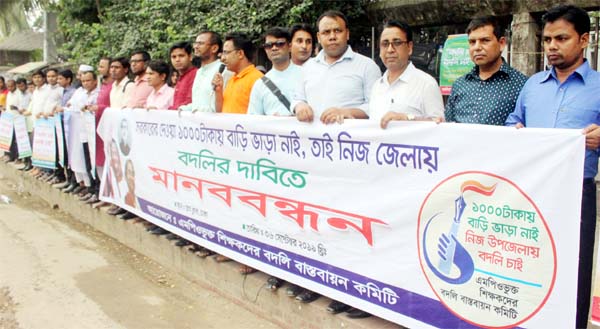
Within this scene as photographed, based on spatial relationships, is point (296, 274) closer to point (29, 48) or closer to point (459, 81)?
point (459, 81)

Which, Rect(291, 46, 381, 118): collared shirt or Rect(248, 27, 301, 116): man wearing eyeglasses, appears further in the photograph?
Rect(248, 27, 301, 116): man wearing eyeglasses

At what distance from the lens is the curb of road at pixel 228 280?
3.47 meters

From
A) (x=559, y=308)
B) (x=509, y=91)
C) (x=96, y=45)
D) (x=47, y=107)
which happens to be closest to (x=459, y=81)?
(x=509, y=91)

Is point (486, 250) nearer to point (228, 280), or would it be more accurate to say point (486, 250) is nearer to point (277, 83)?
point (277, 83)

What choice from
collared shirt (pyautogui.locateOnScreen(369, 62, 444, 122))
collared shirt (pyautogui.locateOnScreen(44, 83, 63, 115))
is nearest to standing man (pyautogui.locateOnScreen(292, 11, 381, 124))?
collared shirt (pyautogui.locateOnScreen(369, 62, 444, 122))

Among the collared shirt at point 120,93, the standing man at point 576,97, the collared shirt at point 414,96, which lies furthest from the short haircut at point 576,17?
the collared shirt at point 120,93

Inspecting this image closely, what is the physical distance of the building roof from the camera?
96.8 feet

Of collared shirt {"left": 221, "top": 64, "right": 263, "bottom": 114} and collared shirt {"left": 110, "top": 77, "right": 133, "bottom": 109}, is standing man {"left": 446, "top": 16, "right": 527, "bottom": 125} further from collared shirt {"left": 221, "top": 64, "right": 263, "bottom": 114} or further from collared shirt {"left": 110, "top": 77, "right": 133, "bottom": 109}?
collared shirt {"left": 110, "top": 77, "right": 133, "bottom": 109}

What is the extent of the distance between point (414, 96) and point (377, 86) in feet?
1.03

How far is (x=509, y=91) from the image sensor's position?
2.88 m

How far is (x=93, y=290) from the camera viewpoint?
4.71 metres

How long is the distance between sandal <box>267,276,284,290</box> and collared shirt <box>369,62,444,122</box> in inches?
55.2

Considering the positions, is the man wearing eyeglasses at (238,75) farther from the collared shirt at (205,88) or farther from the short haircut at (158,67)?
the short haircut at (158,67)

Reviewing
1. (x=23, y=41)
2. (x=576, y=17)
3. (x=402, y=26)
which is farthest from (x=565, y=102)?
(x=23, y=41)
